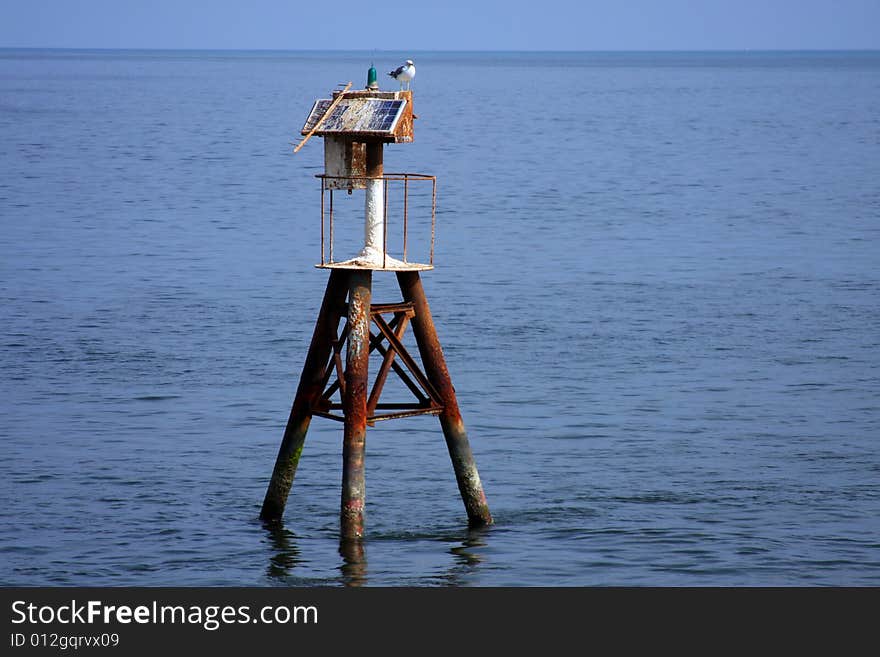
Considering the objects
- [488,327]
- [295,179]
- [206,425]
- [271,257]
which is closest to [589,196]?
[295,179]

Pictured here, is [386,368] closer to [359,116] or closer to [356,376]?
[356,376]

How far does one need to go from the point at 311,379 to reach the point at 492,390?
10.3m

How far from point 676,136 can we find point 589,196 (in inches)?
1603

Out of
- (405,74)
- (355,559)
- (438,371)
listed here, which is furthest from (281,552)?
(405,74)

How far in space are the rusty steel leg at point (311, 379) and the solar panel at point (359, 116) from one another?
184cm

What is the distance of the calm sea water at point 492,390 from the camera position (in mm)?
20953

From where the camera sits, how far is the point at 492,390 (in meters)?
30.1

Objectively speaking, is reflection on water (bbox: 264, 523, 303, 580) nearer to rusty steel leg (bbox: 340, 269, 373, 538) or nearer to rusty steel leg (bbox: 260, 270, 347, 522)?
rusty steel leg (bbox: 260, 270, 347, 522)

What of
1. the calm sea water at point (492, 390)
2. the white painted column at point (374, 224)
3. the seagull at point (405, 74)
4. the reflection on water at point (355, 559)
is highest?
the seagull at point (405, 74)

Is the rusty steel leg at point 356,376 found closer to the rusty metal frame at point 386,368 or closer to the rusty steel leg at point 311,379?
the rusty metal frame at point 386,368

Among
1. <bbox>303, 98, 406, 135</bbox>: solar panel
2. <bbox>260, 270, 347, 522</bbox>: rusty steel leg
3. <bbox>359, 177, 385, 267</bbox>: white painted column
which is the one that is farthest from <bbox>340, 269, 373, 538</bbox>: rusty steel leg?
<bbox>303, 98, 406, 135</bbox>: solar panel

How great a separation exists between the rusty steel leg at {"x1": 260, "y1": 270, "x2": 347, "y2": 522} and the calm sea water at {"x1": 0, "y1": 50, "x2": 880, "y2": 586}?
1121 mm

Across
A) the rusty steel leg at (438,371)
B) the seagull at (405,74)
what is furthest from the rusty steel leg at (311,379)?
the seagull at (405,74)

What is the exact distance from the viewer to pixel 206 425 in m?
27.4
